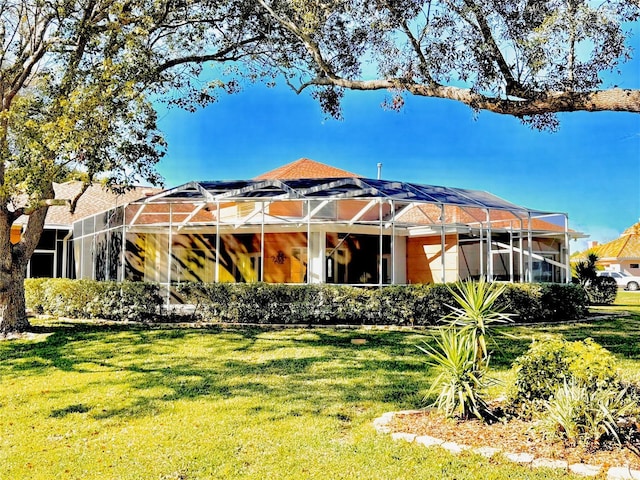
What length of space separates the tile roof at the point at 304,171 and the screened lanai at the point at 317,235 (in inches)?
251

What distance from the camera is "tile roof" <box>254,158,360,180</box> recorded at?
29.5 metres

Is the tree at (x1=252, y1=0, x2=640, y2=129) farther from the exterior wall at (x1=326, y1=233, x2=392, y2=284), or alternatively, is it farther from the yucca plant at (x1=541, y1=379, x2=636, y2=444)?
the exterior wall at (x1=326, y1=233, x2=392, y2=284)

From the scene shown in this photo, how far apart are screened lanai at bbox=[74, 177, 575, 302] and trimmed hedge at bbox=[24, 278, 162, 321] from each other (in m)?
1.40

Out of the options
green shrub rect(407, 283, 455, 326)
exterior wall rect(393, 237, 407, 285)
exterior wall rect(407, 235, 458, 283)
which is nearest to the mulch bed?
green shrub rect(407, 283, 455, 326)

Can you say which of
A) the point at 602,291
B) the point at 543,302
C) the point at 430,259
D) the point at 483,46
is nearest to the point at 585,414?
the point at 483,46

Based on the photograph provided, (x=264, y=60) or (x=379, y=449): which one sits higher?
(x=264, y=60)

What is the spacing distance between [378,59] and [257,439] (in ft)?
25.8

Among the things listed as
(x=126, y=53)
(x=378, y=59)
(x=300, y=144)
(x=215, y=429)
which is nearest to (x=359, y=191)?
(x=378, y=59)

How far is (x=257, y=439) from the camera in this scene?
583cm

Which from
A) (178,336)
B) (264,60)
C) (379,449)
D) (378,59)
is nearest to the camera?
(379,449)

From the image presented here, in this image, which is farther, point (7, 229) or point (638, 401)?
point (7, 229)

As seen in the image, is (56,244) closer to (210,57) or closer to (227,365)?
(210,57)

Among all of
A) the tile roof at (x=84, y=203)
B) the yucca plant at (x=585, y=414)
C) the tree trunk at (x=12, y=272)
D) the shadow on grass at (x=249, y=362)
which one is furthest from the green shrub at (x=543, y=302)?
the tile roof at (x=84, y=203)

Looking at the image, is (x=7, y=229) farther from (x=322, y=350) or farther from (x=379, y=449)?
(x=379, y=449)
